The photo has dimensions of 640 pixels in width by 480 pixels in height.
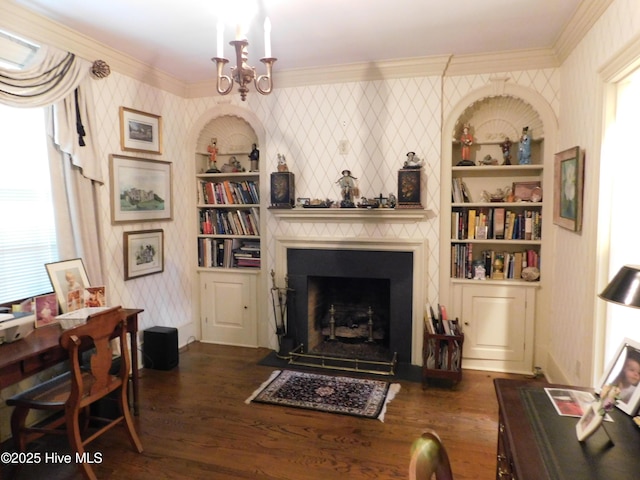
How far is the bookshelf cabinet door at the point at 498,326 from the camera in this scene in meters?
3.60

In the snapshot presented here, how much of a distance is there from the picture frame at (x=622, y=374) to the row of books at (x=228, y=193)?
331cm

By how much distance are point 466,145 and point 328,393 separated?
2435mm

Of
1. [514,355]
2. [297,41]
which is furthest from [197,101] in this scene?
[514,355]

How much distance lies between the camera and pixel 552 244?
11.5ft

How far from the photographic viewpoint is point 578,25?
2.73 m

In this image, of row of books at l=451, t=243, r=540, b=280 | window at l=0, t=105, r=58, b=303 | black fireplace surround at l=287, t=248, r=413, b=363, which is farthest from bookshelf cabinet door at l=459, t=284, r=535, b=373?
window at l=0, t=105, r=58, b=303

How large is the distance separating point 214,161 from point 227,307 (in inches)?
61.1

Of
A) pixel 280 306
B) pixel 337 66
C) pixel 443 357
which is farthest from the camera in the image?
pixel 280 306

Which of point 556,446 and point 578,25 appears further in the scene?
point 578,25

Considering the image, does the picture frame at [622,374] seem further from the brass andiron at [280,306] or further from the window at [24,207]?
the window at [24,207]

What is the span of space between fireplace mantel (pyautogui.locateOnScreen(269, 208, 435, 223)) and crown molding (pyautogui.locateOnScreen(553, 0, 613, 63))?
1.56 metres

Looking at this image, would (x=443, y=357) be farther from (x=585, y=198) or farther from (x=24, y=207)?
(x=24, y=207)

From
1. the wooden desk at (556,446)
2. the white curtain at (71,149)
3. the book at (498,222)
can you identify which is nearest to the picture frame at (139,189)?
the white curtain at (71,149)

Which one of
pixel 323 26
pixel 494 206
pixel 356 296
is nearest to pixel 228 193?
pixel 356 296
